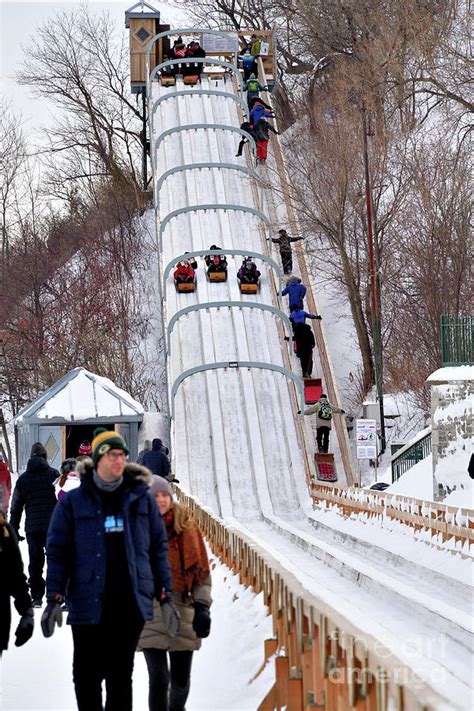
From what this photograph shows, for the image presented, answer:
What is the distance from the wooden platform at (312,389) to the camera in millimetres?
26203

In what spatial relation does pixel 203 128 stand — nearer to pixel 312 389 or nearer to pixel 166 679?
pixel 312 389

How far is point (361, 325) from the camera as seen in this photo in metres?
33.2

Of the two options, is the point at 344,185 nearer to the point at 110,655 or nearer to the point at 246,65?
the point at 246,65

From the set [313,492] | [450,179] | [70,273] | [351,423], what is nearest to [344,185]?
[450,179]

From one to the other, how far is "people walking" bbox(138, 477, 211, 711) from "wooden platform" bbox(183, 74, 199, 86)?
35.2 meters

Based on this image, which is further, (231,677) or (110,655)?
(231,677)

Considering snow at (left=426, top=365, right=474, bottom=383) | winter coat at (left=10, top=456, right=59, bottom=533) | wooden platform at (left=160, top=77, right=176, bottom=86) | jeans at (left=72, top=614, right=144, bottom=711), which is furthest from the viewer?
wooden platform at (left=160, top=77, right=176, bottom=86)

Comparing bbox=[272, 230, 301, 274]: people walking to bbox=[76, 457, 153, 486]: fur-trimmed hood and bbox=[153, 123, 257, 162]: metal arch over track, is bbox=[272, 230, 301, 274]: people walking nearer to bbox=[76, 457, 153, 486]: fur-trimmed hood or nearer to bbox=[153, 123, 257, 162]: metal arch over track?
bbox=[153, 123, 257, 162]: metal arch over track

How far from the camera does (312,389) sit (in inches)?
1038

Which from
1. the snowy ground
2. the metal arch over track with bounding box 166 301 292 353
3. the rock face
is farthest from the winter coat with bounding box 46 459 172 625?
the metal arch over track with bounding box 166 301 292 353

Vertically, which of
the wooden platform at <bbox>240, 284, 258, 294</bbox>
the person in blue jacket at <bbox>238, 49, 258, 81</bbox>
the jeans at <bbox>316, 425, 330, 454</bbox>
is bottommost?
the jeans at <bbox>316, 425, 330, 454</bbox>

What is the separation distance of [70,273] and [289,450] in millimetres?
24245

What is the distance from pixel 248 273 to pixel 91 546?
23.4 meters

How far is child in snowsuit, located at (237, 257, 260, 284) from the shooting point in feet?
95.9
